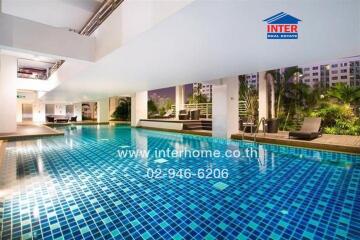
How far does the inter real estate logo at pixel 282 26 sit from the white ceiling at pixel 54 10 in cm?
380

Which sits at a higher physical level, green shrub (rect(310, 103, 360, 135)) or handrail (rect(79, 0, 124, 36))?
handrail (rect(79, 0, 124, 36))

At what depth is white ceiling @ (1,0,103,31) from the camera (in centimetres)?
419

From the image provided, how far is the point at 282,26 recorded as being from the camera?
316 centimetres

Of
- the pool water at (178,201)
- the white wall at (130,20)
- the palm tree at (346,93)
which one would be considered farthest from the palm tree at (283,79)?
the white wall at (130,20)

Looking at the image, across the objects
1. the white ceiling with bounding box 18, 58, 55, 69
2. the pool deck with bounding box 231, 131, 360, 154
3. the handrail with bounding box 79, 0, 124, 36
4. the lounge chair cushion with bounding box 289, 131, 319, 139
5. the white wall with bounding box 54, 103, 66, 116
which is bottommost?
the pool deck with bounding box 231, 131, 360, 154

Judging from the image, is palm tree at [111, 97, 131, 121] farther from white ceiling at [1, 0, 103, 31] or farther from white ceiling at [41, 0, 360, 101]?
white ceiling at [1, 0, 103, 31]

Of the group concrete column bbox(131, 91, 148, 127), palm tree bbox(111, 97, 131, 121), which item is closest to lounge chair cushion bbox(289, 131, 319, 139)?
concrete column bbox(131, 91, 148, 127)

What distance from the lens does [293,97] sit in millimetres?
12781

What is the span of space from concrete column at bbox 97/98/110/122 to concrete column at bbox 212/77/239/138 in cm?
1481

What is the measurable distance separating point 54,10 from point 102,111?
1656 cm

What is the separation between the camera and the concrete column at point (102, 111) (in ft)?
65.5

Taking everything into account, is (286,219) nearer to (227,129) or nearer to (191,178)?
(191,178)

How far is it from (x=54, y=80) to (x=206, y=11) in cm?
909

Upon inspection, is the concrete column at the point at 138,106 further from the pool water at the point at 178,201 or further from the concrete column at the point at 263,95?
the pool water at the point at 178,201
